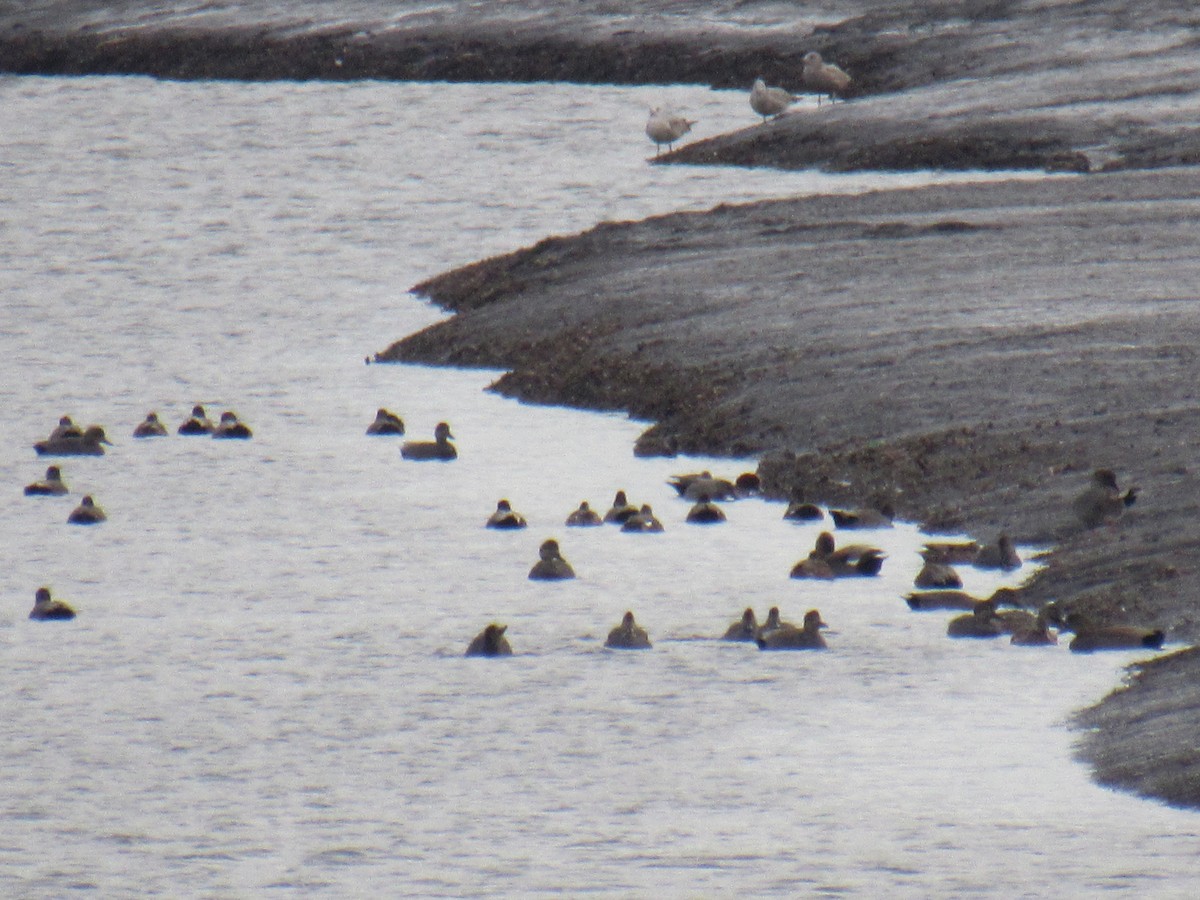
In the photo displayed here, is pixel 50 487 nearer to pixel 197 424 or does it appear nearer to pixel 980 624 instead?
pixel 197 424

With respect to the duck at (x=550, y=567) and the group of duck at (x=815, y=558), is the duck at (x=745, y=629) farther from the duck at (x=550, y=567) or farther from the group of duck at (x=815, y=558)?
the duck at (x=550, y=567)

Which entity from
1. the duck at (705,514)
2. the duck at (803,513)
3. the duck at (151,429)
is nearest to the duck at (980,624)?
the duck at (803,513)

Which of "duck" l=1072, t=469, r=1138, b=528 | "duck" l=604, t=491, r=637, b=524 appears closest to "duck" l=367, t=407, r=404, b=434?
"duck" l=604, t=491, r=637, b=524

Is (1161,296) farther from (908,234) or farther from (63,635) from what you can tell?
(63,635)

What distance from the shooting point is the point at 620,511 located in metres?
17.3

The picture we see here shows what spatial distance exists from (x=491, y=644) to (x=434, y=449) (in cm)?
618

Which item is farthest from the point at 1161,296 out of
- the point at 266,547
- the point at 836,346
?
the point at 266,547

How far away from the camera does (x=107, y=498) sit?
18.6 meters

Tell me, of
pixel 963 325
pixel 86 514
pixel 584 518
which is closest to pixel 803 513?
pixel 584 518

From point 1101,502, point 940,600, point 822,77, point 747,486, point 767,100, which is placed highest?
point 822,77

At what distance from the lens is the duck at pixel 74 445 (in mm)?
19969

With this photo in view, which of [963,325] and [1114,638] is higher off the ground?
[963,325]

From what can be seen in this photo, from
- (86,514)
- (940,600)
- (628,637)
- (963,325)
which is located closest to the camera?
(628,637)

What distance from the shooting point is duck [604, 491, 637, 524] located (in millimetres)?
17328
